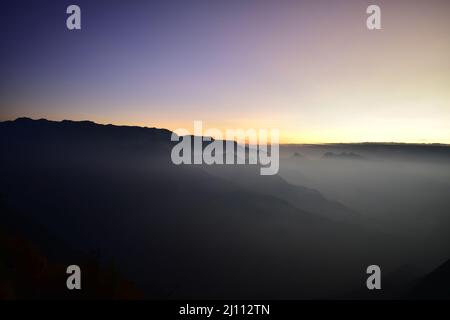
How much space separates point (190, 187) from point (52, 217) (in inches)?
3382

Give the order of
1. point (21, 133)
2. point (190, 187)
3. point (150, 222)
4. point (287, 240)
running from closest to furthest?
point (150, 222) → point (287, 240) → point (190, 187) → point (21, 133)

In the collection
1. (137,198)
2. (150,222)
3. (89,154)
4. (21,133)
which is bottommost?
(150,222)

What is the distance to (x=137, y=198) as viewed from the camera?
13950 cm

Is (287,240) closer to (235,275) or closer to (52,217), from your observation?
(235,275)
